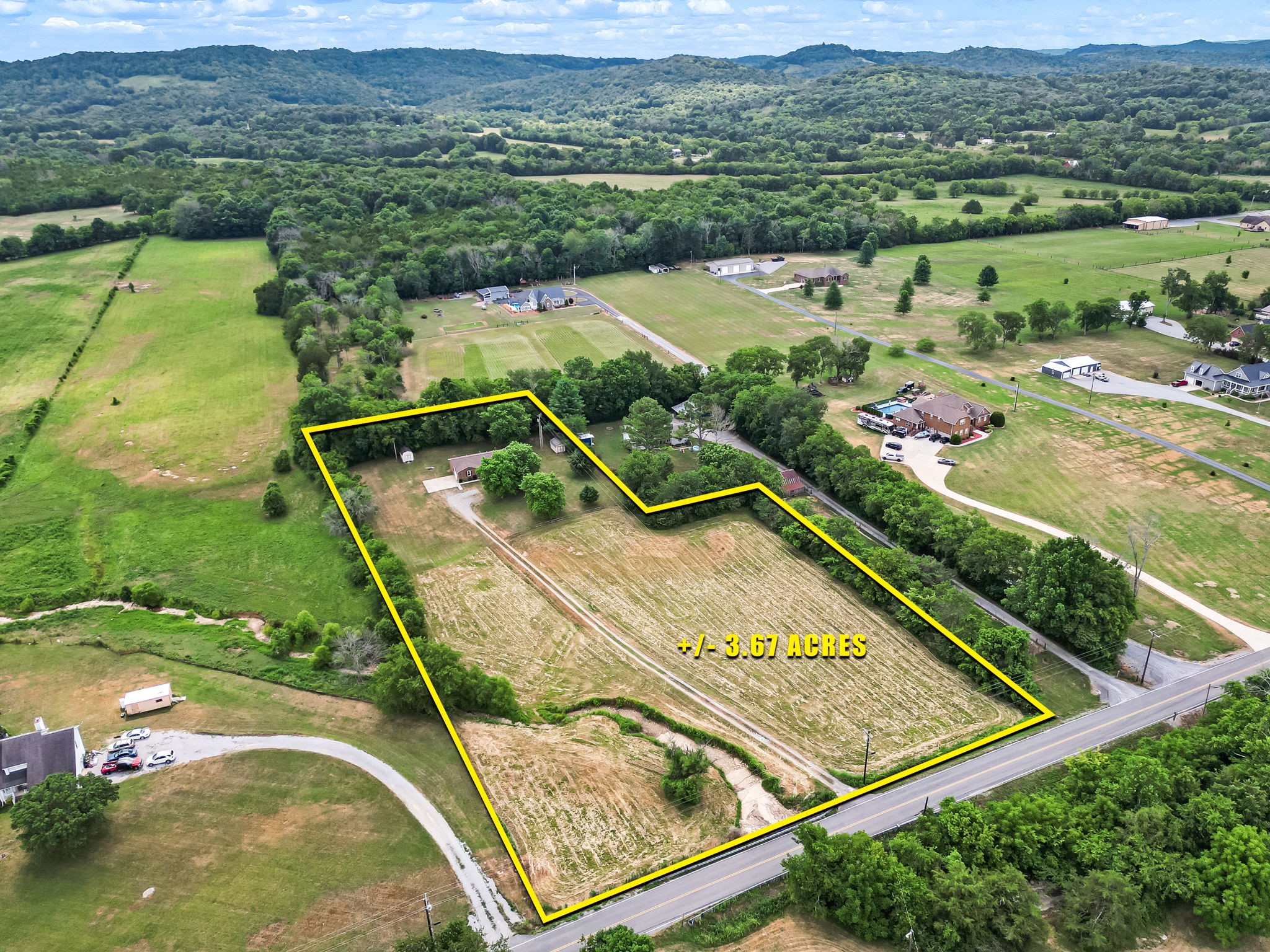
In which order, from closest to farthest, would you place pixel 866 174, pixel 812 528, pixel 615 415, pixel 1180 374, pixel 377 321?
pixel 812 528 < pixel 615 415 < pixel 1180 374 < pixel 377 321 < pixel 866 174

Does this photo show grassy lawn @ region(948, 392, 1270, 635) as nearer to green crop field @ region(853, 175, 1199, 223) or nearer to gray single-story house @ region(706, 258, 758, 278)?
gray single-story house @ region(706, 258, 758, 278)

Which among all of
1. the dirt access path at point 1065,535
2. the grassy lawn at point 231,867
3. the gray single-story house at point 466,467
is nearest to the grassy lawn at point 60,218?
the gray single-story house at point 466,467

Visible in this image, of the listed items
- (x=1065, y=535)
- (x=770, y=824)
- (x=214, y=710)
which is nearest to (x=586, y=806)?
(x=770, y=824)

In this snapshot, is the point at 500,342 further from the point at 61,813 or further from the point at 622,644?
the point at 61,813

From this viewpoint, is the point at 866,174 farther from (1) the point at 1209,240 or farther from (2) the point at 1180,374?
(2) the point at 1180,374

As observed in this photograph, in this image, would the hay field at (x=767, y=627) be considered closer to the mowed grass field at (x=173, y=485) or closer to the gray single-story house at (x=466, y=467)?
the gray single-story house at (x=466, y=467)

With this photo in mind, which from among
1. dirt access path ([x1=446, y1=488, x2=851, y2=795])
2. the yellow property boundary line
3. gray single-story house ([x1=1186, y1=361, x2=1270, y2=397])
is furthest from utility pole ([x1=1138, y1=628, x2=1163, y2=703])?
gray single-story house ([x1=1186, y1=361, x2=1270, y2=397])

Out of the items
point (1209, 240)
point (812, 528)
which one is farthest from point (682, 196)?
point (812, 528)

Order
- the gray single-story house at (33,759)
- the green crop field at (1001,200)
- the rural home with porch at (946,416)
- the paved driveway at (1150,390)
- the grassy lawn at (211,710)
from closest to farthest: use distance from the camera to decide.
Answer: the gray single-story house at (33,759) → the grassy lawn at (211,710) → the rural home with porch at (946,416) → the paved driveway at (1150,390) → the green crop field at (1001,200)

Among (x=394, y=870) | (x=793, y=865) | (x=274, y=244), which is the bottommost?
(x=394, y=870)
